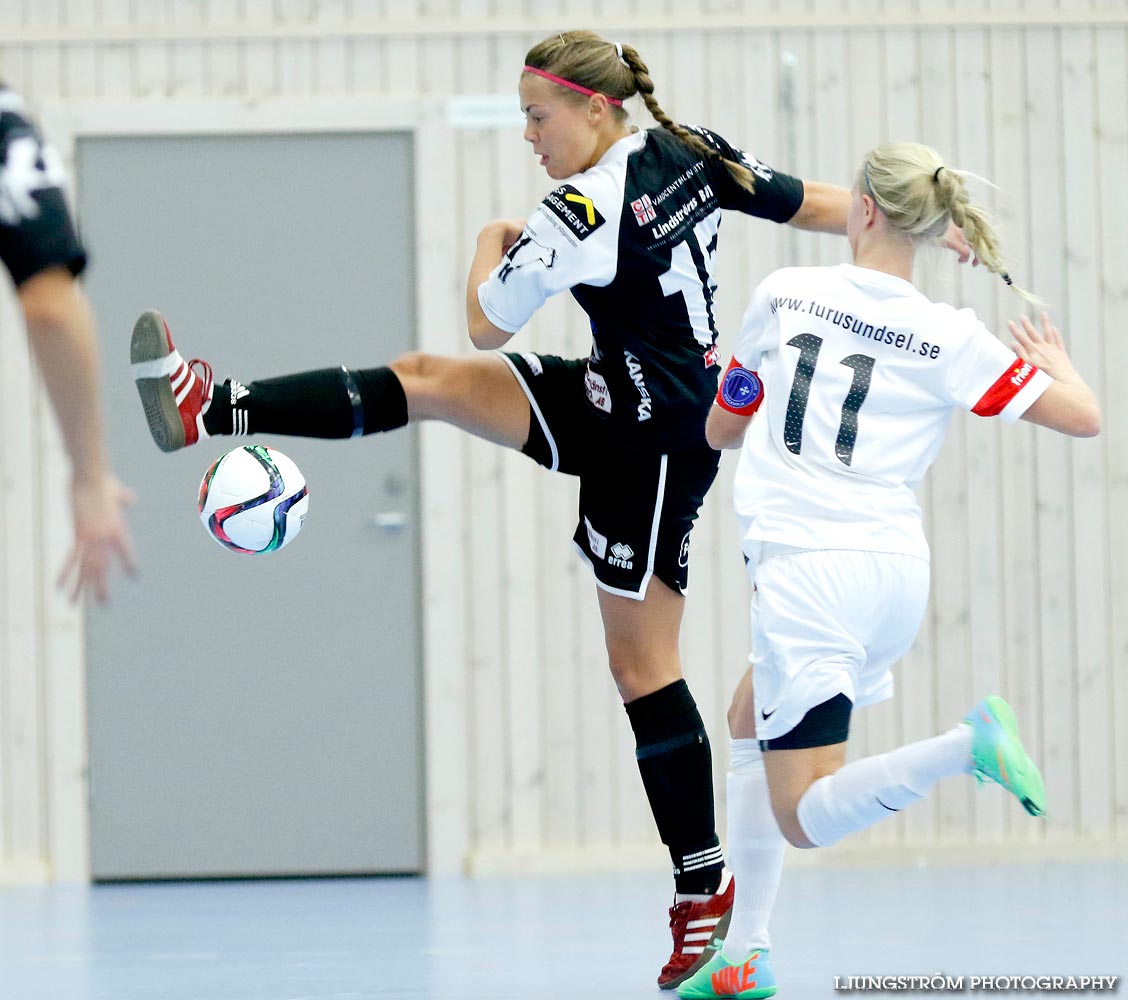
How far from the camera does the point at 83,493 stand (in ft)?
6.14

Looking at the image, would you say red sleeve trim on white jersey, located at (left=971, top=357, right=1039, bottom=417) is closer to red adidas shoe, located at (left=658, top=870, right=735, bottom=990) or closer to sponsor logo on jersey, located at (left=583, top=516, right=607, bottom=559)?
sponsor logo on jersey, located at (left=583, top=516, right=607, bottom=559)

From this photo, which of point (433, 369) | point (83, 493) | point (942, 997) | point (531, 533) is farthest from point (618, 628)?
point (531, 533)

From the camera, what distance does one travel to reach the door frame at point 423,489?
564 cm

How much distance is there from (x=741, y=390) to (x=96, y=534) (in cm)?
135

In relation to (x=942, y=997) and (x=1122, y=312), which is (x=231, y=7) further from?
(x=942, y=997)

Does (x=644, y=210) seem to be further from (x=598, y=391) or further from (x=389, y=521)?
(x=389, y=521)

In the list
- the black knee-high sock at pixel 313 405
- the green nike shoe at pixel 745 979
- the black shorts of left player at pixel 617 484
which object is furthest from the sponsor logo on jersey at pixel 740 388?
the green nike shoe at pixel 745 979

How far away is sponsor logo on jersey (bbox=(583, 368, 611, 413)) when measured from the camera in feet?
11.2

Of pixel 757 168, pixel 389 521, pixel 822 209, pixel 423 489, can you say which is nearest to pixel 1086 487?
pixel 423 489

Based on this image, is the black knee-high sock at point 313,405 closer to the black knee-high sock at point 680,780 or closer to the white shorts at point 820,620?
the black knee-high sock at point 680,780

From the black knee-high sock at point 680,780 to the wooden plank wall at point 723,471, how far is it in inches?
87.4

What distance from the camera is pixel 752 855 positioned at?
302cm

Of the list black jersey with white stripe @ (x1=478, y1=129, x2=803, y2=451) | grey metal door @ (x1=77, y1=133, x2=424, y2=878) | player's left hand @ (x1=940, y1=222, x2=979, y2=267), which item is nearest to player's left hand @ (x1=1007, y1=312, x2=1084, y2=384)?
player's left hand @ (x1=940, y1=222, x2=979, y2=267)

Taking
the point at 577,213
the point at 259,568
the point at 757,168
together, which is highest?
the point at 757,168
